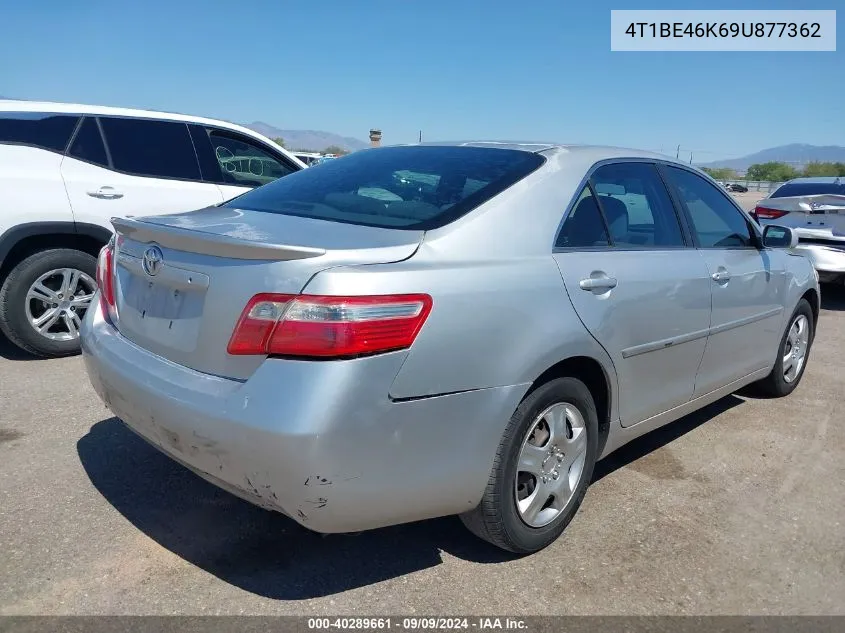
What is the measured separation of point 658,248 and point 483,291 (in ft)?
4.38

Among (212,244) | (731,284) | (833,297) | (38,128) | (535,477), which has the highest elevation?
(38,128)

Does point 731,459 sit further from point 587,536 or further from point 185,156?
point 185,156

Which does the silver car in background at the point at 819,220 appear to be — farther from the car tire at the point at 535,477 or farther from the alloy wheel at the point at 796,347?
the car tire at the point at 535,477

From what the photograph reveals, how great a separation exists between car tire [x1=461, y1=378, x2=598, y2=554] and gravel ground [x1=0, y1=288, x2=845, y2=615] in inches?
5.1

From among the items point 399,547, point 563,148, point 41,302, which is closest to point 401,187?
point 563,148

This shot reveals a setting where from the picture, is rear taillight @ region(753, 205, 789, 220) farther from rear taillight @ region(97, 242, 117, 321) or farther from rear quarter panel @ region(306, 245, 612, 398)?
rear taillight @ region(97, 242, 117, 321)

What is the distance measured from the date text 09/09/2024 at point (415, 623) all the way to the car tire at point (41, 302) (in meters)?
3.57

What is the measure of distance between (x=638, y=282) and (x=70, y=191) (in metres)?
4.08

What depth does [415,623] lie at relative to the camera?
2312mm

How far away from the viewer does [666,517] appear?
3.12 metres

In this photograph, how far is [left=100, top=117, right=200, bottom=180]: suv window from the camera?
5.41m

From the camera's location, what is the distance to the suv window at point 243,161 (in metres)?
5.95

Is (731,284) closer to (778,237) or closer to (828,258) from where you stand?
(778,237)

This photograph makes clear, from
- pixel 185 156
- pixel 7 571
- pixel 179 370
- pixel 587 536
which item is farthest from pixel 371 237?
pixel 185 156
